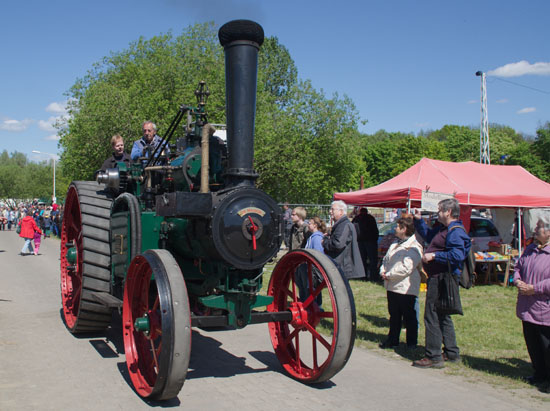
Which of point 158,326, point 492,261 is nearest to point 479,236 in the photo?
point 492,261

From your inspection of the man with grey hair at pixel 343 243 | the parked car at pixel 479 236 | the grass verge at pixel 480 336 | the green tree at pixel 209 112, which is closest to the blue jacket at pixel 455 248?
the grass verge at pixel 480 336

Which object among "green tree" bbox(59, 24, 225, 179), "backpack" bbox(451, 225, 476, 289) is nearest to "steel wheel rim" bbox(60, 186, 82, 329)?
"backpack" bbox(451, 225, 476, 289)

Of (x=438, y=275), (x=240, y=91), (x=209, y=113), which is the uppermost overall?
(x=209, y=113)

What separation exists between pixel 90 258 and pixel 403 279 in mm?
3405

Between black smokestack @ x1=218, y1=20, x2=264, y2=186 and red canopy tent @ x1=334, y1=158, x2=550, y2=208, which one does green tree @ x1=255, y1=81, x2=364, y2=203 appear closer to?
red canopy tent @ x1=334, y1=158, x2=550, y2=208

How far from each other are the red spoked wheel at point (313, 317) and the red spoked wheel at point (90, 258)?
197 centimetres

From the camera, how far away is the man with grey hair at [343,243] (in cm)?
632

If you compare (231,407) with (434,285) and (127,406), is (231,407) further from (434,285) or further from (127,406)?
(434,285)

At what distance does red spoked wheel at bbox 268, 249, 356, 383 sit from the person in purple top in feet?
5.55

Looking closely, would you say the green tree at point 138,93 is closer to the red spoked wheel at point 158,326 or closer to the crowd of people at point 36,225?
the crowd of people at point 36,225

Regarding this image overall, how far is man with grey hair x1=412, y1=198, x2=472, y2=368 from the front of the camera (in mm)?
4930

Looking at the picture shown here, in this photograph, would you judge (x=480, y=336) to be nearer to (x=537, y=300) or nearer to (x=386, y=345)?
(x=386, y=345)

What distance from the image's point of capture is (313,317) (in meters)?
4.47

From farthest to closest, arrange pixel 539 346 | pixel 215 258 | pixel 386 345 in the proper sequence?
pixel 386 345 < pixel 539 346 < pixel 215 258
